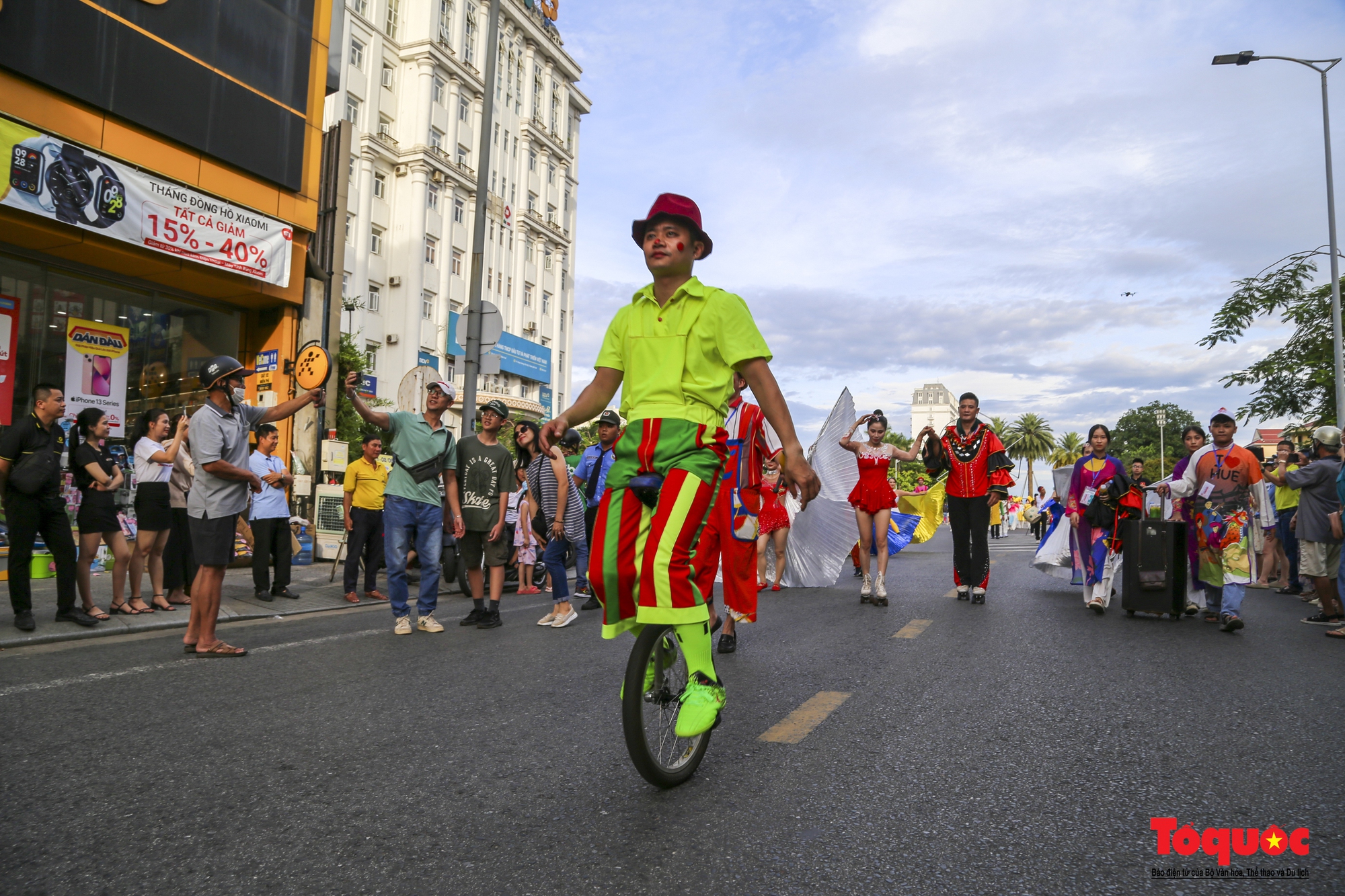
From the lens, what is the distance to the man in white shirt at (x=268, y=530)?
30.3 ft

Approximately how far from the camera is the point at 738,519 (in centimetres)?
501

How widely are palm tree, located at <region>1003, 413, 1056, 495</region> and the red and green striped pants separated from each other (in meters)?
122

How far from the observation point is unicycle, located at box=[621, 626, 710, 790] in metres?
2.89

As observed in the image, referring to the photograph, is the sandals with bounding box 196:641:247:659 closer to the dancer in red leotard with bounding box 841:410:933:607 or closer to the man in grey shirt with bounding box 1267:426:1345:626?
the dancer in red leotard with bounding box 841:410:933:607

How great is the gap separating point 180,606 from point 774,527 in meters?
6.07

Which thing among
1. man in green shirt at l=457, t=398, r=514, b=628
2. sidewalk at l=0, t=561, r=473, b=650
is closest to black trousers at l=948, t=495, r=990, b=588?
man in green shirt at l=457, t=398, r=514, b=628

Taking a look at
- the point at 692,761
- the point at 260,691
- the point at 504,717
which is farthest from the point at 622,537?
the point at 260,691

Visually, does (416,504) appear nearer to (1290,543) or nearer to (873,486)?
(873,486)

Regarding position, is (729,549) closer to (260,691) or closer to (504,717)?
(504,717)

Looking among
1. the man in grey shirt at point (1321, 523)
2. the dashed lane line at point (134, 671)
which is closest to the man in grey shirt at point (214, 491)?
the dashed lane line at point (134, 671)

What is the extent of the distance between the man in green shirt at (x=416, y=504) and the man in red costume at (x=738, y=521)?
2.41m

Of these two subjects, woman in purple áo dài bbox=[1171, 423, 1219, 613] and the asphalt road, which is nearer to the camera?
the asphalt road

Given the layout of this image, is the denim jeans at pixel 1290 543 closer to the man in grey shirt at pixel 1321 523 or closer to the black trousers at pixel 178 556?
the man in grey shirt at pixel 1321 523

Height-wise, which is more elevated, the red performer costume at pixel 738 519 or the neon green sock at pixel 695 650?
the red performer costume at pixel 738 519
